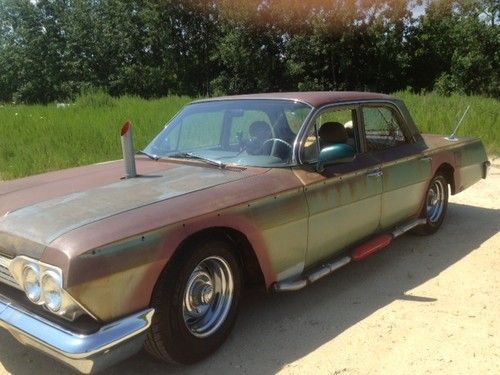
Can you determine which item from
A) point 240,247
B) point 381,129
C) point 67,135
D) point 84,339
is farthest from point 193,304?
point 67,135

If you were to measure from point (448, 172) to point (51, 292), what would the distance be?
4319 mm

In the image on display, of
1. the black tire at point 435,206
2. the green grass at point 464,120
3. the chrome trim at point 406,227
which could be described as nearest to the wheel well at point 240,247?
the chrome trim at point 406,227

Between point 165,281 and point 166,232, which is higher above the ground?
point 166,232

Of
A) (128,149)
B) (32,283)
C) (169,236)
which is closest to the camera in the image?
(32,283)

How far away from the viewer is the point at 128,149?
136 inches

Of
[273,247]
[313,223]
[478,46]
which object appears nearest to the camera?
[273,247]

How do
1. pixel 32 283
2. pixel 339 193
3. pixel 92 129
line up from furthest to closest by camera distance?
pixel 92 129 < pixel 339 193 < pixel 32 283

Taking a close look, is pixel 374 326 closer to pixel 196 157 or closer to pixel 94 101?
pixel 196 157

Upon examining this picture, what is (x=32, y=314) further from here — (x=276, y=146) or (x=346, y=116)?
(x=346, y=116)

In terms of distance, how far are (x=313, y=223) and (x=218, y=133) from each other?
45.7 inches

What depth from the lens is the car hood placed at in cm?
268

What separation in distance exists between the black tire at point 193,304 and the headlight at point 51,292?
1.58 ft

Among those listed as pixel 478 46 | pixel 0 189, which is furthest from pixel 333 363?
pixel 478 46

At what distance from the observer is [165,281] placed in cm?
277
